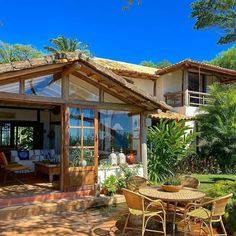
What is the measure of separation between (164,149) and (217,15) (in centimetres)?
615

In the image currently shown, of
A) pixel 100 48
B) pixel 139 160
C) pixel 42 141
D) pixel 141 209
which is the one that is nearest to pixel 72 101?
pixel 139 160

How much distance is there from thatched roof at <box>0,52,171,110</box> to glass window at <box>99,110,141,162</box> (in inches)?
66.5

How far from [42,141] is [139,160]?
7.45 metres

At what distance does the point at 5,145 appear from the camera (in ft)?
56.5

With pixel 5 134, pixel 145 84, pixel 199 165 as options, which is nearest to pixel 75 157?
pixel 5 134

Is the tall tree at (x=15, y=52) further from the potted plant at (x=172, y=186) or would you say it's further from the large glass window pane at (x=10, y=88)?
the potted plant at (x=172, y=186)

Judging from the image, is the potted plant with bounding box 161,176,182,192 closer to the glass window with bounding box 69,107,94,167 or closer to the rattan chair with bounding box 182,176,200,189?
the rattan chair with bounding box 182,176,200,189

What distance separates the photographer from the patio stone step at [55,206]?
26.2 feet

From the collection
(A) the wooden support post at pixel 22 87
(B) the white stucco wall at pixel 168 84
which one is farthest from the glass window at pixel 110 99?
(B) the white stucco wall at pixel 168 84

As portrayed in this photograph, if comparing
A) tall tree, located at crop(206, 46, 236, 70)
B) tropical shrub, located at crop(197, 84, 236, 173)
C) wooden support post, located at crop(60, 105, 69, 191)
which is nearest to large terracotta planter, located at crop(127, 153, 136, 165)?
wooden support post, located at crop(60, 105, 69, 191)

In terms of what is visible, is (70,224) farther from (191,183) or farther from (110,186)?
(191,183)

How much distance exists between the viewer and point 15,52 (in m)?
36.5

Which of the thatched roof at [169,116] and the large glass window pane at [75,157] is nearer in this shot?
the large glass window pane at [75,157]

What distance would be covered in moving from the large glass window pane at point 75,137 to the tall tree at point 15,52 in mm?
26373
